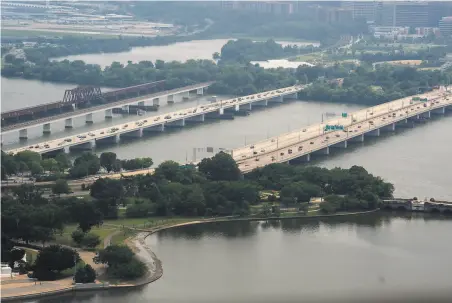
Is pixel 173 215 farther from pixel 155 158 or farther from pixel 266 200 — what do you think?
pixel 155 158

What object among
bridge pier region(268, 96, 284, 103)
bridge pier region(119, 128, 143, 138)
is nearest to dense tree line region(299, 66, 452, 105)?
A: bridge pier region(268, 96, 284, 103)

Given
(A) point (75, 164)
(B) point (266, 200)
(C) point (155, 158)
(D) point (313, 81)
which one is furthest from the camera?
(D) point (313, 81)

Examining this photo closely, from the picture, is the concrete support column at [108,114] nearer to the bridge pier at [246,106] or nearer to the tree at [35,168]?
the bridge pier at [246,106]

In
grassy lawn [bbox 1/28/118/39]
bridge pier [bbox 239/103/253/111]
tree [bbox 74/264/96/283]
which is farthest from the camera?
grassy lawn [bbox 1/28/118/39]

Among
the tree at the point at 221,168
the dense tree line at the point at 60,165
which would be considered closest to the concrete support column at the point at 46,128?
the dense tree line at the point at 60,165

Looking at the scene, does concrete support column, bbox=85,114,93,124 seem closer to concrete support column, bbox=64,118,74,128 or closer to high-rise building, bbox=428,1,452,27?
concrete support column, bbox=64,118,74,128

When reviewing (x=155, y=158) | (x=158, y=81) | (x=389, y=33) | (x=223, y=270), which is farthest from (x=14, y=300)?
(x=389, y=33)
